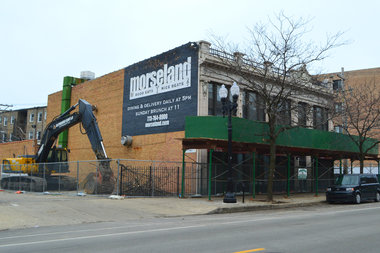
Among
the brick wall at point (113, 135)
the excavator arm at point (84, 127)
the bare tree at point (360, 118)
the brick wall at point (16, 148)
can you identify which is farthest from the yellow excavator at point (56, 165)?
the bare tree at point (360, 118)

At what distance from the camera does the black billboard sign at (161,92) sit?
82.2ft

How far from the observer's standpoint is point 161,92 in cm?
2741

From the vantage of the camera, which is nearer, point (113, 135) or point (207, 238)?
point (207, 238)

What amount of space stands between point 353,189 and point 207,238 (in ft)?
48.5

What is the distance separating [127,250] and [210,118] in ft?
44.7

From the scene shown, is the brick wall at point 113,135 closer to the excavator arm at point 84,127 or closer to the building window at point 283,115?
the excavator arm at point 84,127

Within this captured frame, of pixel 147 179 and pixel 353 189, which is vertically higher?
pixel 147 179

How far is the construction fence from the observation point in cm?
2156

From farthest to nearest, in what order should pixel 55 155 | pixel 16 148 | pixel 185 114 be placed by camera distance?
pixel 16 148, pixel 55 155, pixel 185 114

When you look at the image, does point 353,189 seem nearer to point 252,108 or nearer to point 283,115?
point 283,115

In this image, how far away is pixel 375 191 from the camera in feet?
74.9

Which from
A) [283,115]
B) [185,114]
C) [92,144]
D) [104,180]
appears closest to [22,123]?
[92,144]

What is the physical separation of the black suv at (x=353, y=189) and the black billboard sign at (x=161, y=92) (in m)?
9.51

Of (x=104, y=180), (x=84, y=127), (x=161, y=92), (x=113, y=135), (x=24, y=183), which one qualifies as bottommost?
(x=24, y=183)
